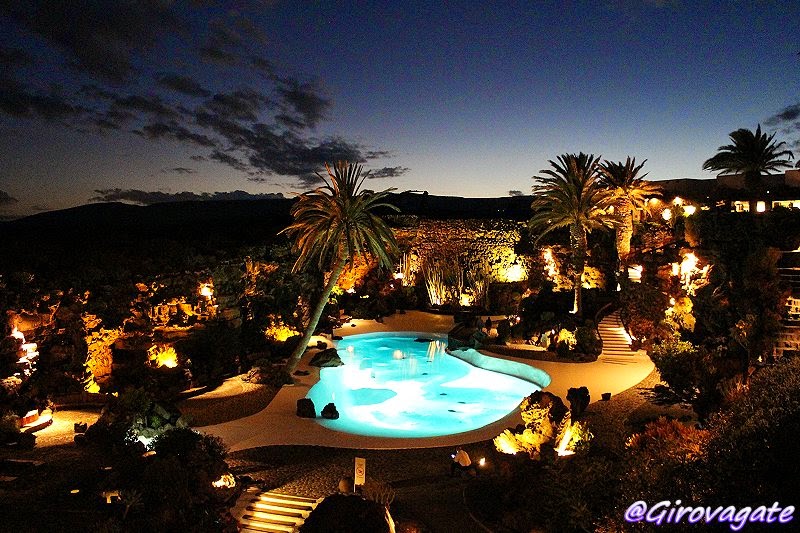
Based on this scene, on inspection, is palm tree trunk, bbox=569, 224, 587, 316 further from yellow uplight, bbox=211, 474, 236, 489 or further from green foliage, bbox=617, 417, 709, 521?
yellow uplight, bbox=211, 474, 236, 489

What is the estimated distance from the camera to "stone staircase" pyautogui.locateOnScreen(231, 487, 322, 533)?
8.88 meters

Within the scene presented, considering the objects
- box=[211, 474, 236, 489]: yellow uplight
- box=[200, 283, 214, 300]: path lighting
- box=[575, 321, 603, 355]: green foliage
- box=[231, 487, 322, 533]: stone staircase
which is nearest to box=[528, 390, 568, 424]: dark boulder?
box=[231, 487, 322, 533]: stone staircase

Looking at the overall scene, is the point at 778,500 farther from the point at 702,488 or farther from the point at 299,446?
the point at 299,446

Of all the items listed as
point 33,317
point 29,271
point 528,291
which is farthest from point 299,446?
point 528,291

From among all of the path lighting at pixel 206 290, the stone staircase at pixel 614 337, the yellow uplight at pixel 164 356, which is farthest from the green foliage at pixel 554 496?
the path lighting at pixel 206 290

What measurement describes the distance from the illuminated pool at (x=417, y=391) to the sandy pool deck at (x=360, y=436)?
58 cm

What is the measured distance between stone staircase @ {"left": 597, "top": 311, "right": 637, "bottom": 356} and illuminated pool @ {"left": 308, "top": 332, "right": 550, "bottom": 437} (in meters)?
3.75

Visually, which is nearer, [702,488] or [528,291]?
[702,488]

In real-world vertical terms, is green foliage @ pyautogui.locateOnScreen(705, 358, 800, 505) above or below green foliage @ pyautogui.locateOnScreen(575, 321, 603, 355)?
above

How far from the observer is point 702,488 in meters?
5.67

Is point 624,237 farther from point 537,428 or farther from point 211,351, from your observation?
point 211,351

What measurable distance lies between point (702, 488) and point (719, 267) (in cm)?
1537

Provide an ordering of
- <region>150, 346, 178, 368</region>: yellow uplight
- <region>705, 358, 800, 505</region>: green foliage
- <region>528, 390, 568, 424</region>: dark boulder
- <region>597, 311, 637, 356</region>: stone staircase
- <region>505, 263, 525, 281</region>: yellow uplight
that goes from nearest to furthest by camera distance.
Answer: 1. <region>705, 358, 800, 505</region>: green foliage
2. <region>528, 390, 568, 424</region>: dark boulder
3. <region>150, 346, 178, 368</region>: yellow uplight
4. <region>597, 311, 637, 356</region>: stone staircase
5. <region>505, 263, 525, 281</region>: yellow uplight

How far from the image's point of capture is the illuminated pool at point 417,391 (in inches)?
583
